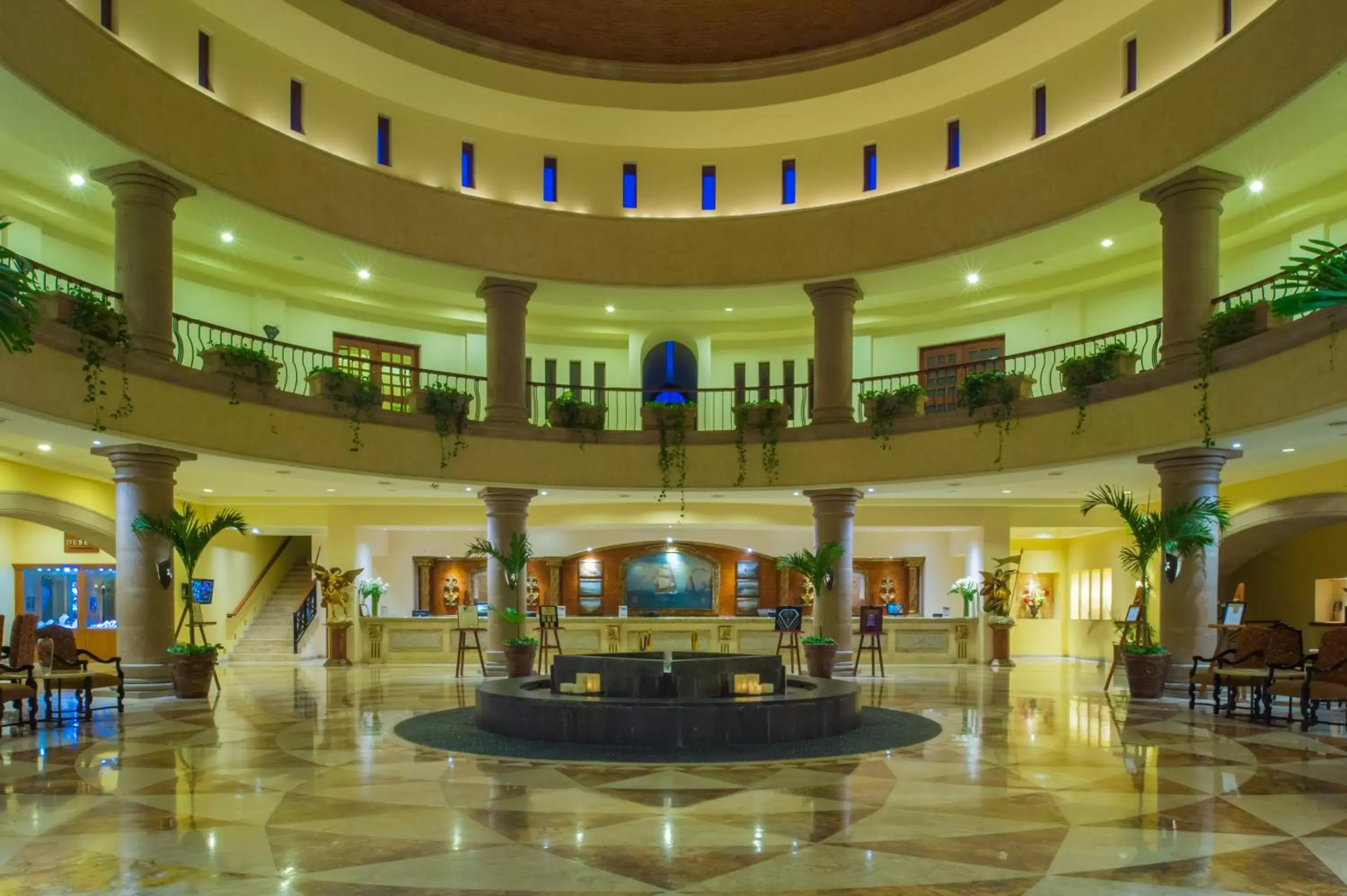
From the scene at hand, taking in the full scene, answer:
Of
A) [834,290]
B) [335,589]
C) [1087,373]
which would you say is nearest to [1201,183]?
[1087,373]

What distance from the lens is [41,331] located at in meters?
11.9

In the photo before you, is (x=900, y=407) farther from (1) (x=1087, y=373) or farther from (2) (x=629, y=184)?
(2) (x=629, y=184)

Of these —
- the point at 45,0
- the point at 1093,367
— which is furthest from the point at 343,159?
the point at 1093,367

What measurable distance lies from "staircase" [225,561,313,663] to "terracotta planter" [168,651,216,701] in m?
8.98

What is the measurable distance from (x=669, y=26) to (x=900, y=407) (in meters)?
7.85

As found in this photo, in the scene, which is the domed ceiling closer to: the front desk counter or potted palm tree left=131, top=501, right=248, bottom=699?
potted palm tree left=131, top=501, right=248, bottom=699

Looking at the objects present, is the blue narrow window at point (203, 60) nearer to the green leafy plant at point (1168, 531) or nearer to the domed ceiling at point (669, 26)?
the domed ceiling at point (669, 26)

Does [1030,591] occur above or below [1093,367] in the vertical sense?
below

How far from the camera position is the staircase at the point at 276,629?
2308 centimetres

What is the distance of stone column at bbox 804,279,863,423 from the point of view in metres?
18.2

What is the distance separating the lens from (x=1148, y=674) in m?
13.5

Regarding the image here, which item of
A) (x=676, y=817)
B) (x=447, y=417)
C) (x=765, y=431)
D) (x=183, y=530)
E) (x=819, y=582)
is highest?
(x=447, y=417)

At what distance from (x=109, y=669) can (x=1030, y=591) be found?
63.4 ft

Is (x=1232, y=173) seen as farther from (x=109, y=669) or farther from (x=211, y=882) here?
(x=109, y=669)
